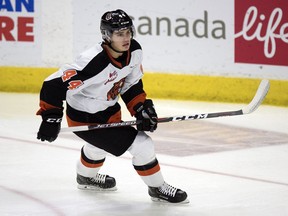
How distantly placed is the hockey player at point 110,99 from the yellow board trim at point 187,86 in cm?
294

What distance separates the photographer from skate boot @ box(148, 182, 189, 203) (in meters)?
3.88

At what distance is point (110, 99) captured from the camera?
3.99 meters

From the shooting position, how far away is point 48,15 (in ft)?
23.6

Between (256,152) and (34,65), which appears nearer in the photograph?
(256,152)

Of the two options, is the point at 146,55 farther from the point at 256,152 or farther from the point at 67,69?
the point at 67,69

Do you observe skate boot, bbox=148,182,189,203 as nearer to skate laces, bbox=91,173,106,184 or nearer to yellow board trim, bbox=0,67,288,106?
skate laces, bbox=91,173,106,184

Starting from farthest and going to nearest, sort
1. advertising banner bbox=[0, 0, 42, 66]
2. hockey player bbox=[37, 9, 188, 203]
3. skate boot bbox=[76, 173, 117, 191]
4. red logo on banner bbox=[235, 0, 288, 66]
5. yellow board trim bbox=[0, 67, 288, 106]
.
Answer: advertising banner bbox=[0, 0, 42, 66], yellow board trim bbox=[0, 67, 288, 106], red logo on banner bbox=[235, 0, 288, 66], skate boot bbox=[76, 173, 117, 191], hockey player bbox=[37, 9, 188, 203]

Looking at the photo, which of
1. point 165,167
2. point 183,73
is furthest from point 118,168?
point 183,73

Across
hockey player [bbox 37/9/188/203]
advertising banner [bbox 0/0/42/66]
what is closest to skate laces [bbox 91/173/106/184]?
hockey player [bbox 37/9/188/203]

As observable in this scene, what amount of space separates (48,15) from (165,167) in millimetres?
2816

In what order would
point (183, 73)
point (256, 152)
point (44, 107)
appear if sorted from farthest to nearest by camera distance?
point (183, 73), point (256, 152), point (44, 107)

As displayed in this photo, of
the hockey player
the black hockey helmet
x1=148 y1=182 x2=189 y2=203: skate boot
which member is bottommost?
x1=148 y1=182 x2=189 y2=203: skate boot

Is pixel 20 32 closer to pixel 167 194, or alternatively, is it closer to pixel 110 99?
pixel 110 99

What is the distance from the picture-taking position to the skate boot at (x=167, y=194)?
12.7 ft
